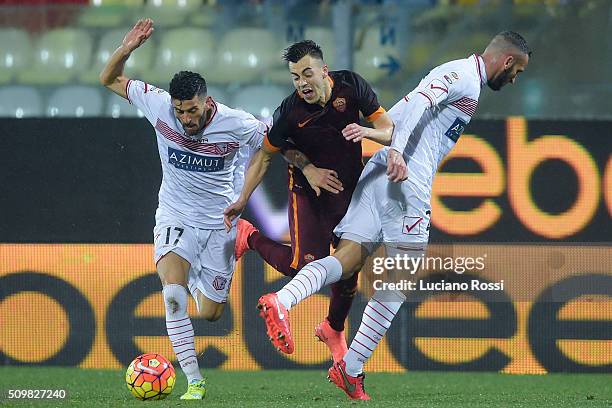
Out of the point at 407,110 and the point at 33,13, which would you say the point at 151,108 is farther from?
the point at 33,13

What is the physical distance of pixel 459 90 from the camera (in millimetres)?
7918

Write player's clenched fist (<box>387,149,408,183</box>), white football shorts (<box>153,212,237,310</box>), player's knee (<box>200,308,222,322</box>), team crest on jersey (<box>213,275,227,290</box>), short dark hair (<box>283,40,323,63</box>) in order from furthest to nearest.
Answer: player's knee (<box>200,308,222,322</box>) → team crest on jersey (<box>213,275,227,290</box>) → white football shorts (<box>153,212,237,310</box>) → short dark hair (<box>283,40,323,63</box>) → player's clenched fist (<box>387,149,408,183</box>)

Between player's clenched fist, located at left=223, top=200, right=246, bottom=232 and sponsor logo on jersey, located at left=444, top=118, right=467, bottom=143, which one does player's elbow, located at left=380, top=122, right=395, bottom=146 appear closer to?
sponsor logo on jersey, located at left=444, top=118, right=467, bottom=143

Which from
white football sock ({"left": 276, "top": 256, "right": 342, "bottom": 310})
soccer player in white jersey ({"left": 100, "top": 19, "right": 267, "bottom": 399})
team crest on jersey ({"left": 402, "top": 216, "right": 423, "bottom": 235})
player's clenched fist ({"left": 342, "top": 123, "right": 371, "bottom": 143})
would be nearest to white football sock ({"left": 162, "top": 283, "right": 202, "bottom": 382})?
soccer player in white jersey ({"left": 100, "top": 19, "right": 267, "bottom": 399})

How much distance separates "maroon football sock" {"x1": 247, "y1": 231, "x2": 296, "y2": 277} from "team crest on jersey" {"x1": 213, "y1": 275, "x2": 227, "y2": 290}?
0.31 m

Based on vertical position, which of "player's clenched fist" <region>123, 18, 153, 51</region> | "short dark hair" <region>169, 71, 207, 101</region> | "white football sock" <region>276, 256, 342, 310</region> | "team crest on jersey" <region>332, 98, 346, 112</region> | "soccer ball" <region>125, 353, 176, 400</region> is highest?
"player's clenched fist" <region>123, 18, 153, 51</region>

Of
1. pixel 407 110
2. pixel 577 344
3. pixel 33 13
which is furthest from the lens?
pixel 33 13

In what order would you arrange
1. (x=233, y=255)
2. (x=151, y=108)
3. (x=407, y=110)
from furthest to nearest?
(x=233, y=255) → (x=151, y=108) → (x=407, y=110)

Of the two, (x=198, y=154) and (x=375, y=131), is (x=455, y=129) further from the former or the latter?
(x=198, y=154)

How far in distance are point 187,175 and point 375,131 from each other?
159 centimetres

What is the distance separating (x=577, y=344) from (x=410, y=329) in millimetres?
1419

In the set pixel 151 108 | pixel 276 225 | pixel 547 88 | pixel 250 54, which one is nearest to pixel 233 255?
pixel 151 108

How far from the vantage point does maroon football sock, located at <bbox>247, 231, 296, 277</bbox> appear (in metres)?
8.80

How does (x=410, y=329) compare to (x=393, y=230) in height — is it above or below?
below
